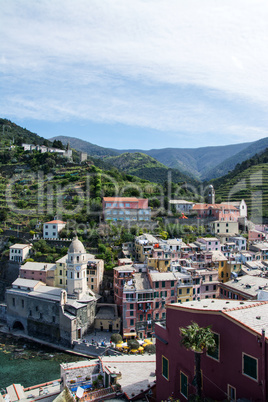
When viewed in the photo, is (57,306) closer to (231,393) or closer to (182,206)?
(231,393)

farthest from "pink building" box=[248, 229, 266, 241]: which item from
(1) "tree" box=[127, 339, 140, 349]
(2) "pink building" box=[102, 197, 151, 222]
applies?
(1) "tree" box=[127, 339, 140, 349]

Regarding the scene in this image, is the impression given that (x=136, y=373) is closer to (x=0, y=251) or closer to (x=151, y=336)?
(x=151, y=336)

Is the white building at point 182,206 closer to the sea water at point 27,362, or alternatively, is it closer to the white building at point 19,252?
the white building at point 19,252

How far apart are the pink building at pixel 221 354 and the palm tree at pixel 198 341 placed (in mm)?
368

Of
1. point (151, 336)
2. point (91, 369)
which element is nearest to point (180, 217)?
point (151, 336)

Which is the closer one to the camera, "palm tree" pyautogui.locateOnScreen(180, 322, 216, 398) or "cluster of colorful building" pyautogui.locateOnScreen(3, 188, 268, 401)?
"cluster of colorful building" pyautogui.locateOnScreen(3, 188, 268, 401)

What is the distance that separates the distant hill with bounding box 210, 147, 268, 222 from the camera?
226 feet

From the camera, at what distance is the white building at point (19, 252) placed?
146 feet

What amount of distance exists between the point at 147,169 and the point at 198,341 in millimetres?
121085

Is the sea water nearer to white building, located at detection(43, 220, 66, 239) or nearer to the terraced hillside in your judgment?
white building, located at detection(43, 220, 66, 239)

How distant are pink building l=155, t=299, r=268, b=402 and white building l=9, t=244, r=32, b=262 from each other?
1284 inches

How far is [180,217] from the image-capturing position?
56094mm

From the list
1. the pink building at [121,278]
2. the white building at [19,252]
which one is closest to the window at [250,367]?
the pink building at [121,278]

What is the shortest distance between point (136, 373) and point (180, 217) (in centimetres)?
3666
